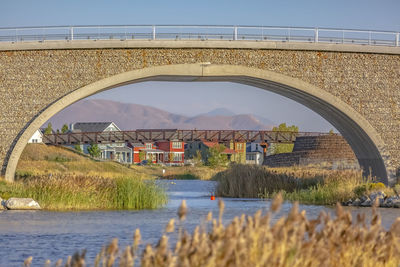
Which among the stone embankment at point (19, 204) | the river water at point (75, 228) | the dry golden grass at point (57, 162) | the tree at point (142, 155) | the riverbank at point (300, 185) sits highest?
the tree at point (142, 155)

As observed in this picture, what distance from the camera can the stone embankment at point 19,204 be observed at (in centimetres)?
2155

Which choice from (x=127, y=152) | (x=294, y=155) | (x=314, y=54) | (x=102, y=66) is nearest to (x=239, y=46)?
(x=314, y=54)

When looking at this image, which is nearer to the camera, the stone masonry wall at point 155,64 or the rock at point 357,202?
the rock at point 357,202

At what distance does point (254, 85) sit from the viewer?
29.8m

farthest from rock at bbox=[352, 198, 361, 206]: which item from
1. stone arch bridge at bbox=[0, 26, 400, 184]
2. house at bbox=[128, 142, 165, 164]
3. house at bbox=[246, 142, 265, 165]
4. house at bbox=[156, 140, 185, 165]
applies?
house at bbox=[246, 142, 265, 165]

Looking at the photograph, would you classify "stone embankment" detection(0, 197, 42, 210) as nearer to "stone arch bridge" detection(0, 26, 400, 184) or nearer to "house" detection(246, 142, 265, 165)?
"stone arch bridge" detection(0, 26, 400, 184)

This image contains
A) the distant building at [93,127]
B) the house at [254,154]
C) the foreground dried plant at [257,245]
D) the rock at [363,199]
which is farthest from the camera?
the house at [254,154]

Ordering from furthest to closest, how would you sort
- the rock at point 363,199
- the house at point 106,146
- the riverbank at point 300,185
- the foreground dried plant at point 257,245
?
1. the house at point 106,146
2. the riverbank at point 300,185
3. the rock at point 363,199
4. the foreground dried plant at point 257,245

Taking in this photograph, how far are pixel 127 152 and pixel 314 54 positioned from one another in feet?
224

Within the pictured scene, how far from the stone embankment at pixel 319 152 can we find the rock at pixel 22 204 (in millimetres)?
31470

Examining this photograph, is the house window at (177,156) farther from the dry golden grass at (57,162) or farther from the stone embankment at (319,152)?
the stone embankment at (319,152)

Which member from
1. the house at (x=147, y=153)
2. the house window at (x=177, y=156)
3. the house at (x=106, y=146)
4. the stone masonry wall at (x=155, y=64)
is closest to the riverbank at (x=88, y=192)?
the stone masonry wall at (x=155, y=64)

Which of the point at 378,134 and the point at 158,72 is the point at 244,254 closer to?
the point at 158,72

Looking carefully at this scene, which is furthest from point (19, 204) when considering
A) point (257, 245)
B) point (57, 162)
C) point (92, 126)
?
point (92, 126)
